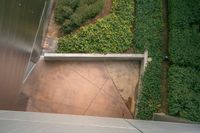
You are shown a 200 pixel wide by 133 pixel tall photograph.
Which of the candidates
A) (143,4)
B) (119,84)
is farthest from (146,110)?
(143,4)

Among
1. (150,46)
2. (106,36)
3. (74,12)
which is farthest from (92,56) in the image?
(150,46)

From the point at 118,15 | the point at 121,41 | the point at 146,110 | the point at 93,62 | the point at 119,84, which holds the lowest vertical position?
the point at 146,110

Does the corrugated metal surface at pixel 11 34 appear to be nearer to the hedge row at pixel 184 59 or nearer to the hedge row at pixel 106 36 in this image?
the hedge row at pixel 106 36

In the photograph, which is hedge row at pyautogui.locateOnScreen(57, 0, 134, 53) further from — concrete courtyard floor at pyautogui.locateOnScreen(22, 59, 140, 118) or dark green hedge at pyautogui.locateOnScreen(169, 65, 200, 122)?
dark green hedge at pyautogui.locateOnScreen(169, 65, 200, 122)

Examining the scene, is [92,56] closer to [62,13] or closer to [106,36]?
[106,36]

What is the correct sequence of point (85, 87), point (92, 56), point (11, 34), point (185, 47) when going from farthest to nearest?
point (185, 47) < point (92, 56) < point (85, 87) < point (11, 34)

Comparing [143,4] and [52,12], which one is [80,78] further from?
[143,4]

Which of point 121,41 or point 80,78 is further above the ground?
point 121,41
